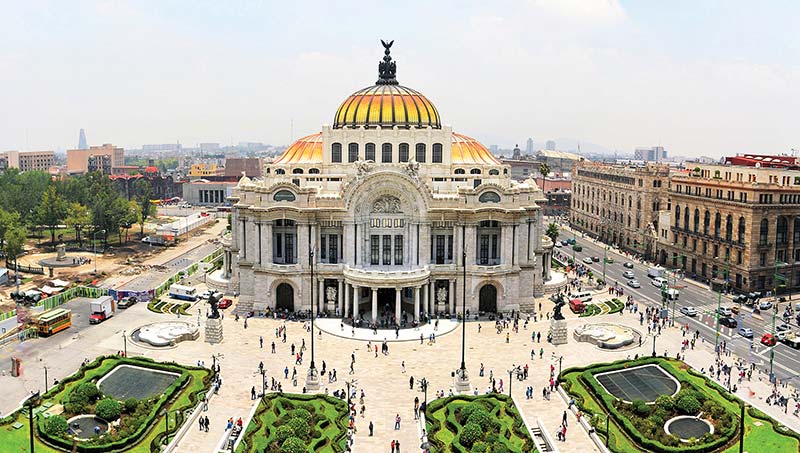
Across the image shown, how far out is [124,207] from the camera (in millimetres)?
133000

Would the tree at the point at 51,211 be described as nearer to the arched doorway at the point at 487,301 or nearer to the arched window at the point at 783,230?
the arched doorway at the point at 487,301

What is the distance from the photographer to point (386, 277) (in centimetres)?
7750

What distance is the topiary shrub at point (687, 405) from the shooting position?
52.9 metres

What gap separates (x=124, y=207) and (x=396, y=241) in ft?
244

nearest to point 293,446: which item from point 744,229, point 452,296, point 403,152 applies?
point 452,296

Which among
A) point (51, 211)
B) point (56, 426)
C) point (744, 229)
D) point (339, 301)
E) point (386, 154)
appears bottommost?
point (56, 426)

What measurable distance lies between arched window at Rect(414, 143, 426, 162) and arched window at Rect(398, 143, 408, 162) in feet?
4.44

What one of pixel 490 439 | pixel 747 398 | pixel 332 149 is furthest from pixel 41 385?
pixel 747 398

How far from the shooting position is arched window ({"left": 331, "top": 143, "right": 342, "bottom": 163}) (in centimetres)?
9055

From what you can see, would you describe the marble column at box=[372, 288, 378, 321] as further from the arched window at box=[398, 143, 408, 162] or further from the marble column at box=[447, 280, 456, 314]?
the arched window at box=[398, 143, 408, 162]

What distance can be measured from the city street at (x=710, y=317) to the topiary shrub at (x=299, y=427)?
44121 mm

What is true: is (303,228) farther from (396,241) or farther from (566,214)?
(566,214)

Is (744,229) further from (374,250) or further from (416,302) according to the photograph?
(374,250)

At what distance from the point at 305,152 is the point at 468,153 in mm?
22852
